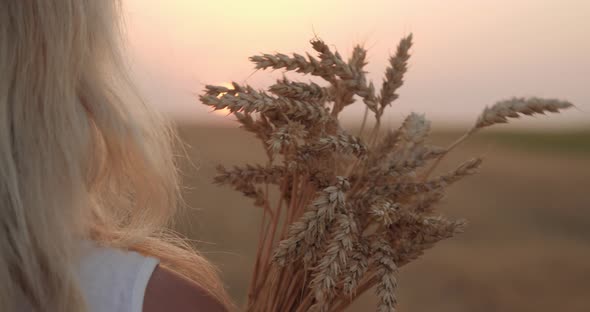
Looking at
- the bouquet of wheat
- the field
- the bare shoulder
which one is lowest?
the field

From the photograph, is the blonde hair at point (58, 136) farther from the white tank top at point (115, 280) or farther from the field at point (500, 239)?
the field at point (500, 239)

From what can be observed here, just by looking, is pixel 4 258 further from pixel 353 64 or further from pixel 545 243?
pixel 545 243

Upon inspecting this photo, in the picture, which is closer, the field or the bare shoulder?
the bare shoulder

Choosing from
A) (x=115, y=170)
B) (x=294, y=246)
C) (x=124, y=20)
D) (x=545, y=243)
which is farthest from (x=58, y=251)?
(x=545, y=243)

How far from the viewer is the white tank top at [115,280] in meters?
0.79

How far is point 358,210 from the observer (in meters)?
0.80

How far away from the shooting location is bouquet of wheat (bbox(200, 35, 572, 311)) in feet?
2.39

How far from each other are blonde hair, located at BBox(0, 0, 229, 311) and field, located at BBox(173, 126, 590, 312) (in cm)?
166

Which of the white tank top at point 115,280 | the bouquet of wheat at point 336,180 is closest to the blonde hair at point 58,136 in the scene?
the white tank top at point 115,280

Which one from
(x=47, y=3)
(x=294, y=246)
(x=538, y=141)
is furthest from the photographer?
(x=538, y=141)

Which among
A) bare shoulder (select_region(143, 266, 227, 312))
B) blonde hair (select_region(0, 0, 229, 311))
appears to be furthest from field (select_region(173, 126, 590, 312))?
bare shoulder (select_region(143, 266, 227, 312))

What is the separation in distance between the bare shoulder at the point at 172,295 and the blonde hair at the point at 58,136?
0.29 ft

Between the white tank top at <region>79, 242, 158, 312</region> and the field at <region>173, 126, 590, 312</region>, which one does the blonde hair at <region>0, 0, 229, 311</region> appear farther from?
the field at <region>173, 126, 590, 312</region>

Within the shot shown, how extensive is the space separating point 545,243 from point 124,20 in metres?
2.79
